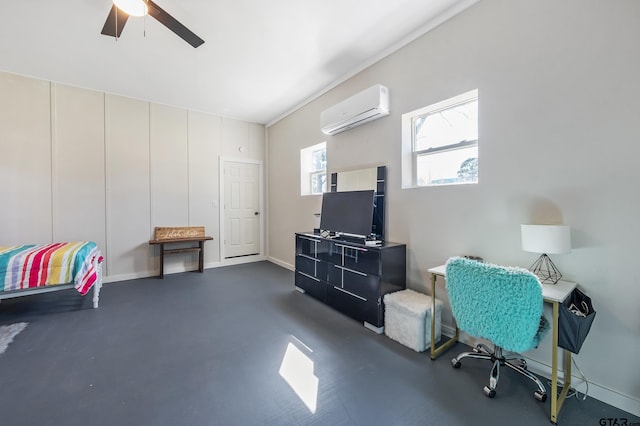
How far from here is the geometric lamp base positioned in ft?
5.96

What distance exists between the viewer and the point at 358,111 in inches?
123

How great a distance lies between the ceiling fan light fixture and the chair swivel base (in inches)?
148

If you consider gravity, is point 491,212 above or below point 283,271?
above

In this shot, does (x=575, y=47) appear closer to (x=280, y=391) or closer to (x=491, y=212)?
(x=491, y=212)

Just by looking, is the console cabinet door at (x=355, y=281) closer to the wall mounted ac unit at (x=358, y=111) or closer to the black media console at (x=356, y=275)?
the black media console at (x=356, y=275)

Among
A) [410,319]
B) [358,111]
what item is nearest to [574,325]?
[410,319]

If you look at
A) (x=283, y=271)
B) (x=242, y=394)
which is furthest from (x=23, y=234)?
(x=242, y=394)

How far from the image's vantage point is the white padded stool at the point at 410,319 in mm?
2227

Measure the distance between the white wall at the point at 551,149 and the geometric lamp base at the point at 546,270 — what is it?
5 cm

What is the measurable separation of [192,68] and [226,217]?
111 inches

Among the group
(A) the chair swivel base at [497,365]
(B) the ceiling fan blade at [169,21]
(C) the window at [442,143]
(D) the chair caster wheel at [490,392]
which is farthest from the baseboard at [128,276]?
(D) the chair caster wheel at [490,392]

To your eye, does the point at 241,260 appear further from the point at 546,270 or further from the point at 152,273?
the point at 546,270

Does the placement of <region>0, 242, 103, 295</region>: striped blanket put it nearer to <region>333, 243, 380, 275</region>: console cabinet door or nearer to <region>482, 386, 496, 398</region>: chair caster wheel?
<region>333, 243, 380, 275</region>: console cabinet door

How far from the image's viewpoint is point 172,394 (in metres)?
1.73
